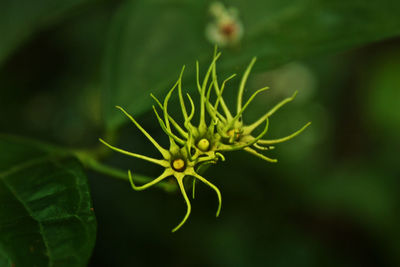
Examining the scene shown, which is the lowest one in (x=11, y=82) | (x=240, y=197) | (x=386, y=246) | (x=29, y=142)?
(x=386, y=246)

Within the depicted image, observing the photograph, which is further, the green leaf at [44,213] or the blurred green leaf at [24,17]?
the blurred green leaf at [24,17]

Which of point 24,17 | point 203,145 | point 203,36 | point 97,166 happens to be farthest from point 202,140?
point 24,17

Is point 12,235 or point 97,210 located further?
point 97,210

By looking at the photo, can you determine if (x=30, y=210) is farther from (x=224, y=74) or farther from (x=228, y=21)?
(x=228, y=21)

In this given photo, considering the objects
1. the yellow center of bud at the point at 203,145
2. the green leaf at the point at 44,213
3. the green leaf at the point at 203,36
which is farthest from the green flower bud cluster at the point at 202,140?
the green leaf at the point at 203,36

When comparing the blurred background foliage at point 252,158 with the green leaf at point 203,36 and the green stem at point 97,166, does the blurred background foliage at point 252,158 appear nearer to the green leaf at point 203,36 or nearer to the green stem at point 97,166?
the green leaf at point 203,36

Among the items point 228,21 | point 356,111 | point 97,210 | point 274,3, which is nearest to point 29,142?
point 228,21
